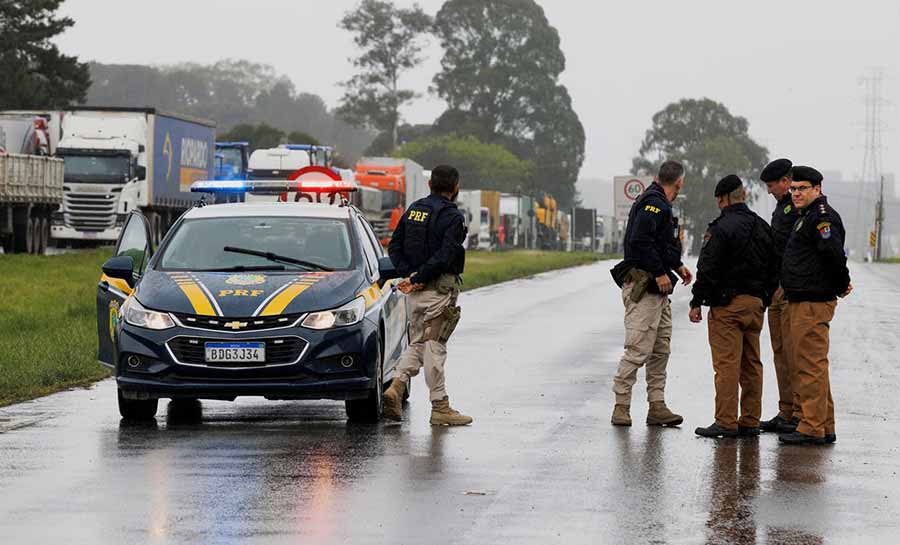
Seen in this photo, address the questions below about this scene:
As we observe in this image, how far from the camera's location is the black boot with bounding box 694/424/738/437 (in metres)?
12.4

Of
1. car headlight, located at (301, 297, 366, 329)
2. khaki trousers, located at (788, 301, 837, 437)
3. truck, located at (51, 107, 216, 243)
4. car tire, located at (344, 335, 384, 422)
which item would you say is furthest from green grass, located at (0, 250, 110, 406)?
truck, located at (51, 107, 216, 243)

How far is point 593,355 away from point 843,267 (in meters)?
7.95

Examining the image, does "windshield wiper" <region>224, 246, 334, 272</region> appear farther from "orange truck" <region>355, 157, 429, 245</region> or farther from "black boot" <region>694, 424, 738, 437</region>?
"orange truck" <region>355, 157, 429, 245</region>

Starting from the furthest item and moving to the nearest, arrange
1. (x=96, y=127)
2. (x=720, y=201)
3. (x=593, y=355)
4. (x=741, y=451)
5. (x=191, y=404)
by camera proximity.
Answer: (x=96, y=127), (x=593, y=355), (x=191, y=404), (x=720, y=201), (x=741, y=451)

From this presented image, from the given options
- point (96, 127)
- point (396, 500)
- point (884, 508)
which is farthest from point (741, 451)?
point (96, 127)

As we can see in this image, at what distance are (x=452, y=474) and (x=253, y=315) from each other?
2.44 meters

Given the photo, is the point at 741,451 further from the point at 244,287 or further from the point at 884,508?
the point at 244,287

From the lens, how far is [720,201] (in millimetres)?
12648

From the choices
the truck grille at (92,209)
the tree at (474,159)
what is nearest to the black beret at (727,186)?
the truck grille at (92,209)

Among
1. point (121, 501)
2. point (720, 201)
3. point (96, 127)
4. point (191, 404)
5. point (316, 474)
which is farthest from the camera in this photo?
point (96, 127)

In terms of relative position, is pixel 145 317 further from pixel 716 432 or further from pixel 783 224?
pixel 783 224

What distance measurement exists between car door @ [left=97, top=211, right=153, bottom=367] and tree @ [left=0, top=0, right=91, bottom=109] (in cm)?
7070

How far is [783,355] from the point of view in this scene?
12969 mm

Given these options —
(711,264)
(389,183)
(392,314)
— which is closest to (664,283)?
(711,264)
